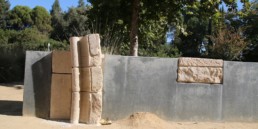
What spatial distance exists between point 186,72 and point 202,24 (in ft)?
103

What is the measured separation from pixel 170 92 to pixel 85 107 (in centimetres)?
211

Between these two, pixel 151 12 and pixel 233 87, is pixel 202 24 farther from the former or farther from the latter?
pixel 233 87

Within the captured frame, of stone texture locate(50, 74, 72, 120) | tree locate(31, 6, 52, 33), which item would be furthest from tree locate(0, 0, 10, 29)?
stone texture locate(50, 74, 72, 120)

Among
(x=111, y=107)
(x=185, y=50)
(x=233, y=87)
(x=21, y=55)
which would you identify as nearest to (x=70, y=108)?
(x=111, y=107)

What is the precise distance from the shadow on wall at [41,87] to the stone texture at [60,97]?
0.14 metres

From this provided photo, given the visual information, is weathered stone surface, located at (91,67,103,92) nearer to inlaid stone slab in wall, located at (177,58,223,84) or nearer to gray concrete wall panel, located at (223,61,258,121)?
inlaid stone slab in wall, located at (177,58,223,84)

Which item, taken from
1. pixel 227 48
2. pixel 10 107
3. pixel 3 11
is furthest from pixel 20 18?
pixel 10 107

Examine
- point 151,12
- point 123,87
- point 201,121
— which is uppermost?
point 151,12

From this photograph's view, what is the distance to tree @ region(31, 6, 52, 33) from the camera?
60013 millimetres

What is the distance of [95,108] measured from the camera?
376 inches

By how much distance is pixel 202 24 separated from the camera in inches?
1603

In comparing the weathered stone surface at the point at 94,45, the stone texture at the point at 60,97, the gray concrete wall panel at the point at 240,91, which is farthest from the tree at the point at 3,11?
the gray concrete wall panel at the point at 240,91

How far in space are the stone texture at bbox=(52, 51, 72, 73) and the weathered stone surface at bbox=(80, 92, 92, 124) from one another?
0.85 m

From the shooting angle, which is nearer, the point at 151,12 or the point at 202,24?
the point at 151,12
